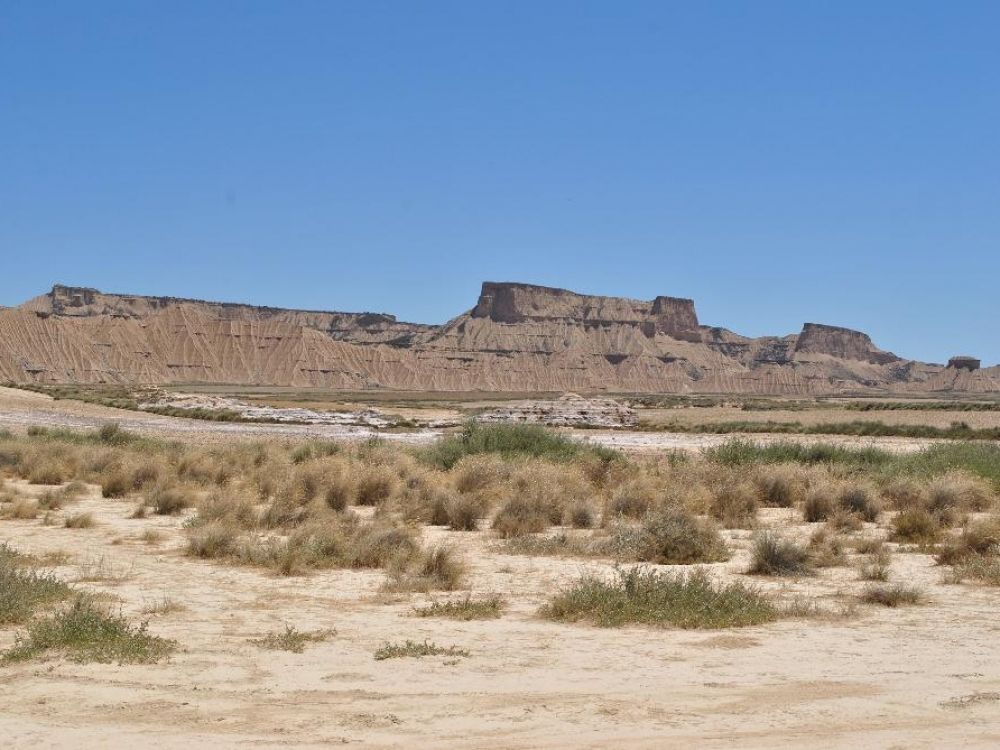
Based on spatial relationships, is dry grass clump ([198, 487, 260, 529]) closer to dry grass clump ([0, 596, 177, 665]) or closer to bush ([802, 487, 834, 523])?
dry grass clump ([0, 596, 177, 665])

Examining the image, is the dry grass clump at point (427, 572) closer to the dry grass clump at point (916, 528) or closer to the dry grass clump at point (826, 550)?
the dry grass clump at point (826, 550)

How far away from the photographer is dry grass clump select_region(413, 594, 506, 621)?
1009 centimetres

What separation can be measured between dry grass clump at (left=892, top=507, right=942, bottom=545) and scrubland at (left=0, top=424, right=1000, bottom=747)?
0.05 metres

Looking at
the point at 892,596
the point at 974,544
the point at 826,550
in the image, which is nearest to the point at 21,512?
the point at 826,550

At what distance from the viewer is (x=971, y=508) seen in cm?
1816

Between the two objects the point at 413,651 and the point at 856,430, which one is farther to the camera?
the point at 856,430

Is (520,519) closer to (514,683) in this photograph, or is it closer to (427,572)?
(427,572)

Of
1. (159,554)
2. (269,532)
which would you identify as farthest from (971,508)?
(159,554)

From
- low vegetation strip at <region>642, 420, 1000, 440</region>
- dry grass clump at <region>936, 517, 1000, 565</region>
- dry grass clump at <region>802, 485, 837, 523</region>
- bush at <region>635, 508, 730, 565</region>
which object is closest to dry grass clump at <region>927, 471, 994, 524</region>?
dry grass clump at <region>802, 485, 837, 523</region>

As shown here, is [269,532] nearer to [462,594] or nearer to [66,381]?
[462,594]

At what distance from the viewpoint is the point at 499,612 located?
10273 mm

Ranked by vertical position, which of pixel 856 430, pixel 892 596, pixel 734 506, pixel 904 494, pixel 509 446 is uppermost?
pixel 856 430

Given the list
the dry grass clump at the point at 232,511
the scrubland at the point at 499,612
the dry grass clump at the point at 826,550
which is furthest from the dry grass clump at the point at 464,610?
the dry grass clump at the point at 232,511

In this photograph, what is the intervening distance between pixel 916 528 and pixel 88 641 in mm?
11627
